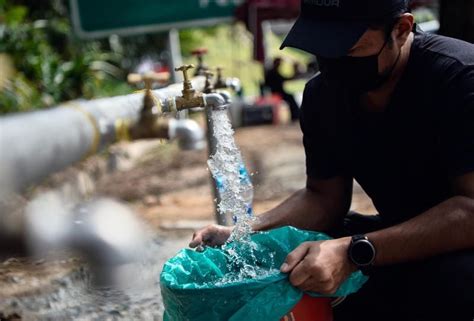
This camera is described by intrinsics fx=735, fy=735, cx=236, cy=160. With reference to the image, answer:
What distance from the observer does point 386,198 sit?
8.04 feet

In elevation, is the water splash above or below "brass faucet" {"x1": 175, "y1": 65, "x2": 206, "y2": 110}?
below

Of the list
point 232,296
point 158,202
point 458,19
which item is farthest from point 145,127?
point 232,296

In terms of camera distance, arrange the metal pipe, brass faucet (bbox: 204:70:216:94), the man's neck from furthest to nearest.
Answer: the metal pipe, brass faucet (bbox: 204:70:216:94), the man's neck

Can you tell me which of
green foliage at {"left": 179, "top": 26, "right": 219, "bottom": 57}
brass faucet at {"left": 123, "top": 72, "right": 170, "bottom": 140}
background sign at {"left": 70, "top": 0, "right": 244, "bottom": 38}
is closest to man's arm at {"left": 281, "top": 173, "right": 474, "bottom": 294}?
brass faucet at {"left": 123, "top": 72, "right": 170, "bottom": 140}

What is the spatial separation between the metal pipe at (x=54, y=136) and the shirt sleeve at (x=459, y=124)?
2664 millimetres

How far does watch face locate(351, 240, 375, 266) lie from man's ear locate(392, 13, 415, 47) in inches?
24.8

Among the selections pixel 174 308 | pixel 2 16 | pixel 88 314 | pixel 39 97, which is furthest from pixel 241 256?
pixel 2 16

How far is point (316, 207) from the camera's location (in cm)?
262

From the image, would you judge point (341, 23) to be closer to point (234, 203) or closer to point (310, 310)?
point (234, 203)

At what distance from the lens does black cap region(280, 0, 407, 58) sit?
216 centimetres

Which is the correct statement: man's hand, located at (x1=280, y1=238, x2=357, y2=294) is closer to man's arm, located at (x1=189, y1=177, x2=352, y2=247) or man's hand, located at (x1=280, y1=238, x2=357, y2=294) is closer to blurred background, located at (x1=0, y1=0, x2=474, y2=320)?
man's arm, located at (x1=189, y1=177, x2=352, y2=247)

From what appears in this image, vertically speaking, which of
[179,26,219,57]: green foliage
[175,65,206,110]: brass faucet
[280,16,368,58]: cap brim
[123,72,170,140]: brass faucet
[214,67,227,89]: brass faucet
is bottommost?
[179,26,219,57]: green foliage

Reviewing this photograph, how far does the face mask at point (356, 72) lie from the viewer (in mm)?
2229

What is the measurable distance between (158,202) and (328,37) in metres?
4.69
